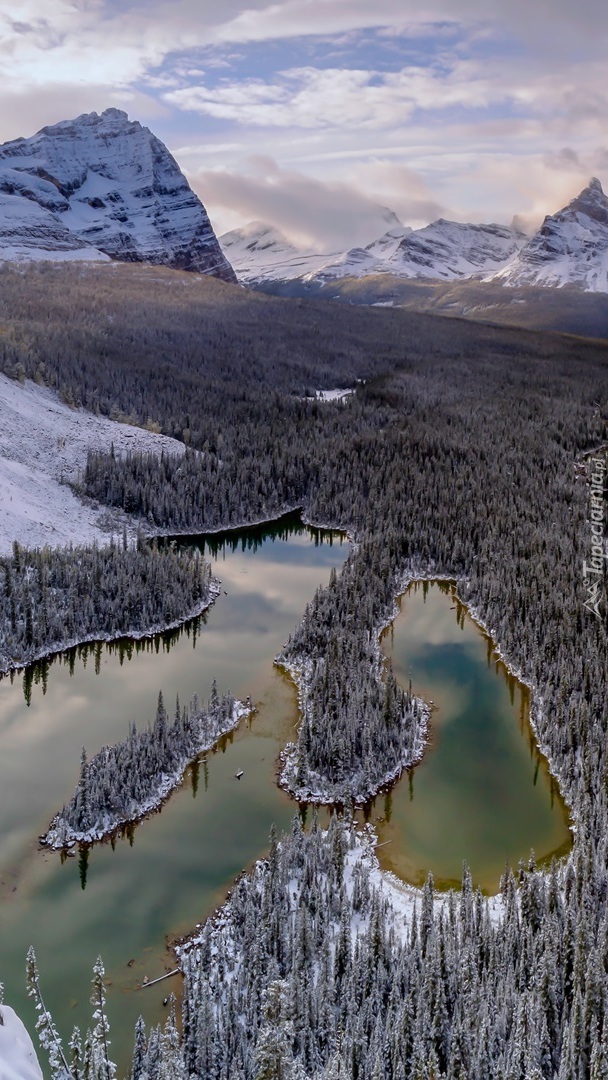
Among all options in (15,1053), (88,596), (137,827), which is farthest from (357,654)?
(15,1053)

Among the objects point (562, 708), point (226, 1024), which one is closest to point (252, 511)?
point (562, 708)

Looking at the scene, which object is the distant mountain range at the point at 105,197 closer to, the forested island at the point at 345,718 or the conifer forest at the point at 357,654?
the conifer forest at the point at 357,654

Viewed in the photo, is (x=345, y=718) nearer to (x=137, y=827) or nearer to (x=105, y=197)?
(x=137, y=827)

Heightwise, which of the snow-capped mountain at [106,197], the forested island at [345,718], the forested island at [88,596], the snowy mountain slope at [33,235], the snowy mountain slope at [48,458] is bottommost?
the forested island at [345,718]

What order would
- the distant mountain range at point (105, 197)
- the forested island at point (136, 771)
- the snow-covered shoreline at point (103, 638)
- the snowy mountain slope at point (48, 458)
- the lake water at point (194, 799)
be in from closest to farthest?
the lake water at point (194, 799), the forested island at point (136, 771), the snow-covered shoreline at point (103, 638), the snowy mountain slope at point (48, 458), the distant mountain range at point (105, 197)

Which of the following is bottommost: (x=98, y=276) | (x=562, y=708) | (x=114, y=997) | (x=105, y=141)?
(x=114, y=997)

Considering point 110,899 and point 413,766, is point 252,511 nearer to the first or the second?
point 413,766

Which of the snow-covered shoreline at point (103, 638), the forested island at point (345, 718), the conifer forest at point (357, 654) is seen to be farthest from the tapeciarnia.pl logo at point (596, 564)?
the snow-covered shoreline at point (103, 638)
